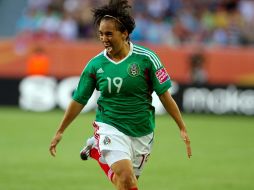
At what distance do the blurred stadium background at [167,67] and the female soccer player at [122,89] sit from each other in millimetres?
6320

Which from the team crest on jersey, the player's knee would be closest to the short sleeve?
the team crest on jersey

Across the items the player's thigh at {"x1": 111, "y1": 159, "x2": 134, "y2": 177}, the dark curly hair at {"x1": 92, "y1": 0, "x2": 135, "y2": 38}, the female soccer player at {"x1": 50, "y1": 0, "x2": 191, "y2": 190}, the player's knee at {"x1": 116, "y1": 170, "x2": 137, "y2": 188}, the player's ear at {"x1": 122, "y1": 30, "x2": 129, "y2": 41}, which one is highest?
the dark curly hair at {"x1": 92, "y1": 0, "x2": 135, "y2": 38}

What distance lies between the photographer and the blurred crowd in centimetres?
2658

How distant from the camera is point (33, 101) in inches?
956

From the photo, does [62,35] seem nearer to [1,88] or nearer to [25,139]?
[1,88]

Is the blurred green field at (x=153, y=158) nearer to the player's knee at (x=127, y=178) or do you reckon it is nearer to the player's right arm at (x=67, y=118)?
the player's right arm at (x=67, y=118)

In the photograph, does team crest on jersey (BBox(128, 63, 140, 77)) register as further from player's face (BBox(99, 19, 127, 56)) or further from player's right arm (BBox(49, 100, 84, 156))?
player's right arm (BBox(49, 100, 84, 156))

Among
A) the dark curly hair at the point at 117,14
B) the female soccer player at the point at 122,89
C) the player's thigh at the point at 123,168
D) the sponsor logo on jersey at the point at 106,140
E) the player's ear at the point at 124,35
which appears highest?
the dark curly hair at the point at 117,14

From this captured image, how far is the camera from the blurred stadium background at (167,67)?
17.0m

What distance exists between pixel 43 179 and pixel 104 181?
0.92m

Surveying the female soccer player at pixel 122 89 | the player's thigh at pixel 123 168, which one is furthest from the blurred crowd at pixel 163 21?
the player's thigh at pixel 123 168

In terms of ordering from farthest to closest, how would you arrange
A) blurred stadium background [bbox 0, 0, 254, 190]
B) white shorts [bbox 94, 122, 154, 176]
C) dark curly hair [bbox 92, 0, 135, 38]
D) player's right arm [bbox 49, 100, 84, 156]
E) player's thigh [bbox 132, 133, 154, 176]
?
blurred stadium background [bbox 0, 0, 254, 190] → player's right arm [bbox 49, 100, 84, 156] → player's thigh [bbox 132, 133, 154, 176] → dark curly hair [bbox 92, 0, 135, 38] → white shorts [bbox 94, 122, 154, 176]

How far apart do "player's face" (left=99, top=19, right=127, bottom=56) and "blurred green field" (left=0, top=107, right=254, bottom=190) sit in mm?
3702

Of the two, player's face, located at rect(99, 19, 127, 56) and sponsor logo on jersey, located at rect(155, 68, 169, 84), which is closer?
player's face, located at rect(99, 19, 127, 56)
